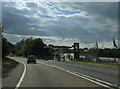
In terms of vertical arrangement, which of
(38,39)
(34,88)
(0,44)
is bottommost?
(34,88)

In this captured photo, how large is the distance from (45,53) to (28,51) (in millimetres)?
12473

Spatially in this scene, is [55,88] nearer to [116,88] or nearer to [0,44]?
[116,88]

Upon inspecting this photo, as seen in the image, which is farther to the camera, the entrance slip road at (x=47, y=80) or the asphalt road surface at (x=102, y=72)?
the asphalt road surface at (x=102, y=72)

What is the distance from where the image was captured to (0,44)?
35375mm

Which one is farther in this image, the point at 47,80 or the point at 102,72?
the point at 102,72

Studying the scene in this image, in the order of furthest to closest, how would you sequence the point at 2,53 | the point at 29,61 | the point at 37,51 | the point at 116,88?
the point at 37,51 < the point at 29,61 < the point at 2,53 < the point at 116,88

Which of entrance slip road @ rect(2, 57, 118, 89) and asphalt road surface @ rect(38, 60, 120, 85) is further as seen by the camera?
asphalt road surface @ rect(38, 60, 120, 85)

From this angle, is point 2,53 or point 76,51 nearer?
point 2,53

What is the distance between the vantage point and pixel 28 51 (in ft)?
461

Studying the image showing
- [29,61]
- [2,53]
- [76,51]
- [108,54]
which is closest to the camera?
[2,53]

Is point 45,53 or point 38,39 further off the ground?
point 38,39

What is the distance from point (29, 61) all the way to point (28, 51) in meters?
93.7

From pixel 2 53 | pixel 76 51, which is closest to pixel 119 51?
pixel 76 51

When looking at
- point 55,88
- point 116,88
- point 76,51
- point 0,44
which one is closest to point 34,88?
point 55,88
